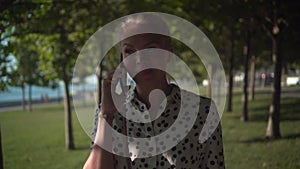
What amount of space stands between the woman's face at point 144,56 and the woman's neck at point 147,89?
1.0 inches

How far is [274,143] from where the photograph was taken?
7699 mm

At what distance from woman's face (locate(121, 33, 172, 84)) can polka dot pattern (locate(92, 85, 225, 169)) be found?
0.43 feet

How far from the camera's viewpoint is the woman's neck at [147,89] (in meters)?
1.58

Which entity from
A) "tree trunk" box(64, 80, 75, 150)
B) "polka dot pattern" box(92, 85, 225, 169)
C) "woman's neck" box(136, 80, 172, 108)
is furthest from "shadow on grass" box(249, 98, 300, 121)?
"woman's neck" box(136, 80, 172, 108)

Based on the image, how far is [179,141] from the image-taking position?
1.62 m

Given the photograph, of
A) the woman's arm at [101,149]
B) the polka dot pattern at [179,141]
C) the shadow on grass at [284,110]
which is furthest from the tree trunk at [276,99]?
the woman's arm at [101,149]

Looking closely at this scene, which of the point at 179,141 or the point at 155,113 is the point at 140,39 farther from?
Answer: the point at 179,141

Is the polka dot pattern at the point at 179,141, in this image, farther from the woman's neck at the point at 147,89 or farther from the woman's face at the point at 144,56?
the woman's face at the point at 144,56

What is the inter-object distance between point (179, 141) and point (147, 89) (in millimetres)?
289

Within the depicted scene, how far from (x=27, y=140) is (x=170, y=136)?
11051 millimetres

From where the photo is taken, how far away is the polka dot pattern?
1599 mm

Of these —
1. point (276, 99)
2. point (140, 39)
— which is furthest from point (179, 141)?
point (276, 99)

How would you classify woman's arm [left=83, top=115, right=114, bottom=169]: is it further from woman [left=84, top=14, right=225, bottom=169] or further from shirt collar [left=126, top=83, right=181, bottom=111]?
shirt collar [left=126, top=83, right=181, bottom=111]

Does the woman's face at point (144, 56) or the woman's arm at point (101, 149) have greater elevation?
the woman's face at point (144, 56)
